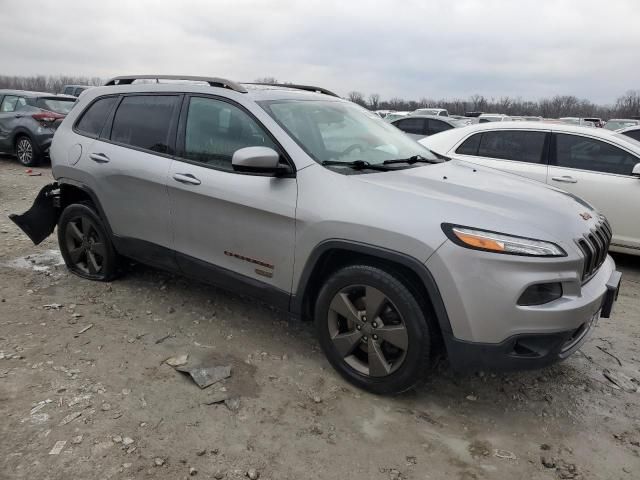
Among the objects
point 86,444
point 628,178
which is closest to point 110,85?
point 86,444

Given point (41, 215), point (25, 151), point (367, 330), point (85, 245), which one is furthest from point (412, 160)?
point (25, 151)

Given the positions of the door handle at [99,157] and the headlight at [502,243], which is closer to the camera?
the headlight at [502,243]

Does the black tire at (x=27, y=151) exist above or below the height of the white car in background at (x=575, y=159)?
below

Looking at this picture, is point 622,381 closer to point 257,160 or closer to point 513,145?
point 257,160

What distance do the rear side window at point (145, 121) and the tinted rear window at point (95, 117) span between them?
6.4 inches

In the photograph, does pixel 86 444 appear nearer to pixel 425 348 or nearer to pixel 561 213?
pixel 425 348

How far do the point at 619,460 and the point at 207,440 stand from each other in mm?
2079

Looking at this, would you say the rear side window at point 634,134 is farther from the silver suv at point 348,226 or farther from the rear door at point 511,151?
the silver suv at point 348,226

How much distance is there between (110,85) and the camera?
4480 millimetres

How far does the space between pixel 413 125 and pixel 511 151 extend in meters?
8.62

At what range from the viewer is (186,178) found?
356 centimetres

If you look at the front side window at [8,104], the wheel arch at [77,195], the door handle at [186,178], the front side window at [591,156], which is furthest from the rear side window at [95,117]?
the front side window at [8,104]

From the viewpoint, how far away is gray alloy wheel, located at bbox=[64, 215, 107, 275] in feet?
14.7

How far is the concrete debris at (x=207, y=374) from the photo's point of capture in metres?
3.11
